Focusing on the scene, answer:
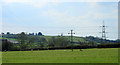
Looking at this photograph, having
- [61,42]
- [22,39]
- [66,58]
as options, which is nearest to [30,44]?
[22,39]

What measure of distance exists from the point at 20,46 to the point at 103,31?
152ft

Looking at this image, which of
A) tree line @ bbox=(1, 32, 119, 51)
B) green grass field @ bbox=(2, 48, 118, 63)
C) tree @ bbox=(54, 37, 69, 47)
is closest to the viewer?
green grass field @ bbox=(2, 48, 118, 63)

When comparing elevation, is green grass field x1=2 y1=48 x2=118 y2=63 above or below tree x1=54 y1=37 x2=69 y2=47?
above

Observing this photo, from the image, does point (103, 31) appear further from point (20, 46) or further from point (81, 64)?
point (81, 64)

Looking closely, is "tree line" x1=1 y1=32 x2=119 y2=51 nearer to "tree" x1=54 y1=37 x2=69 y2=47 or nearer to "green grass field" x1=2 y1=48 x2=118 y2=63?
"tree" x1=54 y1=37 x2=69 y2=47

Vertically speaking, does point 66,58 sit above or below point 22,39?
above

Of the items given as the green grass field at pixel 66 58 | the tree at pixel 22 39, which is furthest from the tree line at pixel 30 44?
the green grass field at pixel 66 58

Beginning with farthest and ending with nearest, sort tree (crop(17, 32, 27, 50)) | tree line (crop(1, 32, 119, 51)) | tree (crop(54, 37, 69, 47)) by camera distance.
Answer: tree (crop(54, 37, 69, 47)), tree (crop(17, 32, 27, 50)), tree line (crop(1, 32, 119, 51))

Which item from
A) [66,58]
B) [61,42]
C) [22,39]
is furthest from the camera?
[61,42]

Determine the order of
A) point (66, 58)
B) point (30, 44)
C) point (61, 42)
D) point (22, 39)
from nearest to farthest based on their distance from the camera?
point (66, 58) < point (22, 39) < point (30, 44) < point (61, 42)

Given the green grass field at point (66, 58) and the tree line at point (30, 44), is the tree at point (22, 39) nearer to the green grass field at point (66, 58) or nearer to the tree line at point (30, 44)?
the tree line at point (30, 44)

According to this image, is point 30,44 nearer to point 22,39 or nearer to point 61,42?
point 22,39

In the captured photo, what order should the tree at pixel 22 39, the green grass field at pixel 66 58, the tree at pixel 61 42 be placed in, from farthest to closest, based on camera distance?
the tree at pixel 61 42 < the tree at pixel 22 39 < the green grass field at pixel 66 58

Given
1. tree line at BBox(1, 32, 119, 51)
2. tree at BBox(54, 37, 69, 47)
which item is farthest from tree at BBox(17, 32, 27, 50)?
tree at BBox(54, 37, 69, 47)
